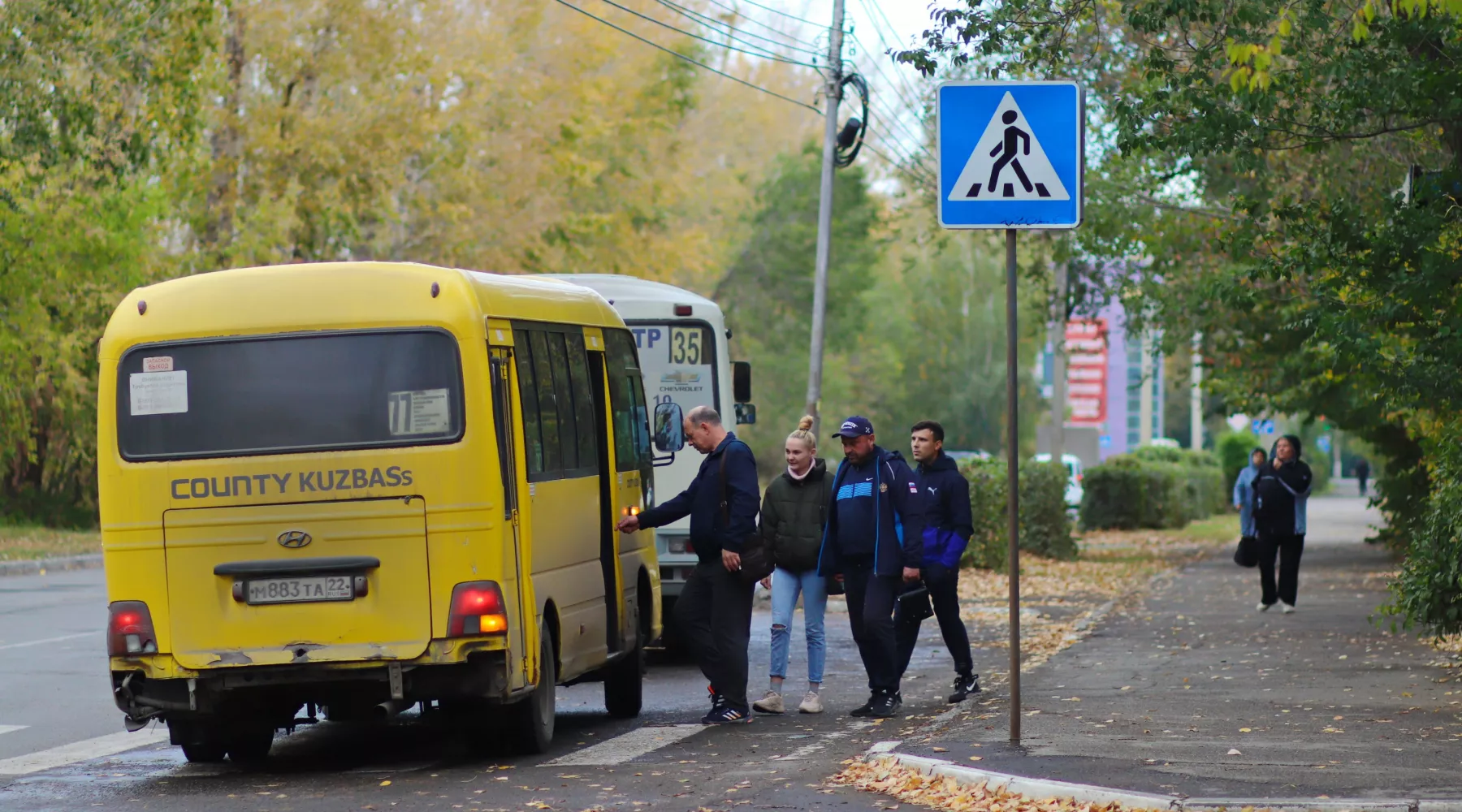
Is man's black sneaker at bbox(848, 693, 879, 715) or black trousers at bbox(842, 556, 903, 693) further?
man's black sneaker at bbox(848, 693, 879, 715)

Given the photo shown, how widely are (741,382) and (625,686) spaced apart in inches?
216

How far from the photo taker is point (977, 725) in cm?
1060

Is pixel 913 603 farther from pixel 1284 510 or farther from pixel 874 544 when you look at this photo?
pixel 1284 510

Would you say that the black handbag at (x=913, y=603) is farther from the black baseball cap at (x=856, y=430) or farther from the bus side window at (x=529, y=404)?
the bus side window at (x=529, y=404)

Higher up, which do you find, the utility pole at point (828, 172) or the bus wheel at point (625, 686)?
the utility pole at point (828, 172)

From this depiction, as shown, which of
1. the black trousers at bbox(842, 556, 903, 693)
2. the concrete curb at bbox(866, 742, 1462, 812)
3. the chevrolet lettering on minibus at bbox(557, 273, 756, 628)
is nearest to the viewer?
the concrete curb at bbox(866, 742, 1462, 812)

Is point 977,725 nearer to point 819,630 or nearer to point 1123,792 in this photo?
point 819,630

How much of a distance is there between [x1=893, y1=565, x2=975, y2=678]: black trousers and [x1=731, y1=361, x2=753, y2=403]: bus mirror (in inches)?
186

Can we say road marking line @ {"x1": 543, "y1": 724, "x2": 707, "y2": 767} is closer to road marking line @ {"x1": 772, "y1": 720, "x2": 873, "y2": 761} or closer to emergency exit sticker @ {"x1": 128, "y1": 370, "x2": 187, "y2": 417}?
road marking line @ {"x1": 772, "y1": 720, "x2": 873, "y2": 761}

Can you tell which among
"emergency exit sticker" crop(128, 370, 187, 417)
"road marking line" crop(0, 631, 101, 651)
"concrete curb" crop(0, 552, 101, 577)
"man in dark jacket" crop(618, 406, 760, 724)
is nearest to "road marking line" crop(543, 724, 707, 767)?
"man in dark jacket" crop(618, 406, 760, 724)

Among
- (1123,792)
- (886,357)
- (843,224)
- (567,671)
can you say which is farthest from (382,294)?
(886,357)

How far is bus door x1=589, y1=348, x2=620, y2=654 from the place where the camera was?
11.8 meters

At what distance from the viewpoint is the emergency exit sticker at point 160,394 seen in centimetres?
966

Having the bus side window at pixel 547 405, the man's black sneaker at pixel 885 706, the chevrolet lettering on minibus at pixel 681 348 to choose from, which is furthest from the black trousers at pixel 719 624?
the chevrolet lettering on minibus at pixel 681 348
